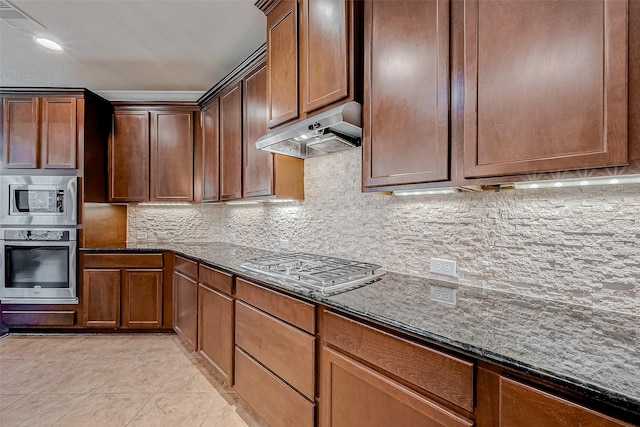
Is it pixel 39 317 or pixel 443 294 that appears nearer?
pixel 443 294

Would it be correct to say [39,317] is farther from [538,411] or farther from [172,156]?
[538,411]

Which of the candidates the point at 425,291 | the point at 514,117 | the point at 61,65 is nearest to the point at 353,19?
the point at 514,117

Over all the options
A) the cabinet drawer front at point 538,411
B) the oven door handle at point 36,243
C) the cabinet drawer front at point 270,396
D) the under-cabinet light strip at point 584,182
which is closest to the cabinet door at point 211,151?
the oven door handle at point 36,243

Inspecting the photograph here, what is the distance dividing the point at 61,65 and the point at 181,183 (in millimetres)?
1603

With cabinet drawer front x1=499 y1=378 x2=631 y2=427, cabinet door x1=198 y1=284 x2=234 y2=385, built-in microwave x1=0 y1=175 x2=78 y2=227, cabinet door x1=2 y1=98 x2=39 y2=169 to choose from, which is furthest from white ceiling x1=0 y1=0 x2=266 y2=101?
cabinet drawer front x1=499 y1=378 x2=631 y2=427

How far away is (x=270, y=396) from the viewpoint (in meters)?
1.71

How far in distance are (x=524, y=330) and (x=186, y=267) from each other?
2744 millimetres

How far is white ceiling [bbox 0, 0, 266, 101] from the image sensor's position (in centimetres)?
217

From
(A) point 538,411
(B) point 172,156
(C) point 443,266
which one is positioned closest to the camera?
(A) point 538,411

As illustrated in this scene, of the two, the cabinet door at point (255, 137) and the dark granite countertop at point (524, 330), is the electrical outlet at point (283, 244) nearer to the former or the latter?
the cabinet door at point (255, 137)

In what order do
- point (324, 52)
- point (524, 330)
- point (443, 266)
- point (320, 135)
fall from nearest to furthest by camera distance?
point (524, 330) → point (443, 266) → point (324, 52) → point (320, 135)

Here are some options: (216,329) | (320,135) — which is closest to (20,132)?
(216,329)

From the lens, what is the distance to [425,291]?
1.41 meters

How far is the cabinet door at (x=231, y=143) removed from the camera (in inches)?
108
